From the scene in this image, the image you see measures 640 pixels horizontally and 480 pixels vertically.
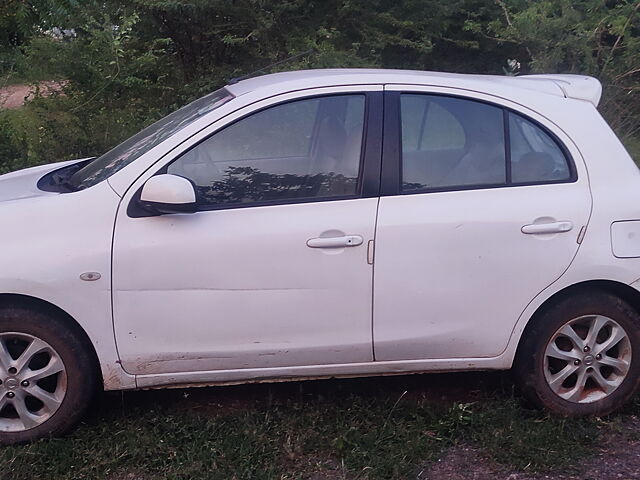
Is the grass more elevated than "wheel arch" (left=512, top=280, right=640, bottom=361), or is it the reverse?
"wheel arch" (left=512, top=280, right=640, bottom=361)

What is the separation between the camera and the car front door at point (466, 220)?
11.5ft

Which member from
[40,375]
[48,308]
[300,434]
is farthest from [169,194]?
[300,434]

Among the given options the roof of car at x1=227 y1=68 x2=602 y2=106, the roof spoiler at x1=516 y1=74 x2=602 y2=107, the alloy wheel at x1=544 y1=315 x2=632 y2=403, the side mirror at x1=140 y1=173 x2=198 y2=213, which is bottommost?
the alloy wheel at x1=544 y1=315 x2=632 y2=403

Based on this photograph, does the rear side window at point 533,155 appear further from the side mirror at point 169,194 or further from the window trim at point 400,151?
the side mirror at point 169,194

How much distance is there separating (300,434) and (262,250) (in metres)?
0.94

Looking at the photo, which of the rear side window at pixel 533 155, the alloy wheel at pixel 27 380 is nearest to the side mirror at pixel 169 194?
the alloy wheel at pixel 27 380

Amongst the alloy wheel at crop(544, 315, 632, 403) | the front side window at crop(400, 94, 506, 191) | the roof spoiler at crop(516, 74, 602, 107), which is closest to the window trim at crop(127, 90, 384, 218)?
the front side window at crop(400, 94, 506, 191)

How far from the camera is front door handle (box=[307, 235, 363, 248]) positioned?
3422 millimetres

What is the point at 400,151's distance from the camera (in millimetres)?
3598

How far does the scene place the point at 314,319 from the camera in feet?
11.5

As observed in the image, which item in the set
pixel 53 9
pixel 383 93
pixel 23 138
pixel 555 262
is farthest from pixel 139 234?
pixel 23 138

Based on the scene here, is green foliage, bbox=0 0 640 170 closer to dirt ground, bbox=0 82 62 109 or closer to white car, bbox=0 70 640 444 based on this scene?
dirt ground, bbox=0 82 62 109

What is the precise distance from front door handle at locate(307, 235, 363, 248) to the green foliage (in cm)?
501

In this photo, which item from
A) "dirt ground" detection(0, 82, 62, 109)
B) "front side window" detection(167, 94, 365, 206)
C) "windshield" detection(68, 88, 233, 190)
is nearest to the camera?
"front side window" detection(167, 94, 365, 206)
